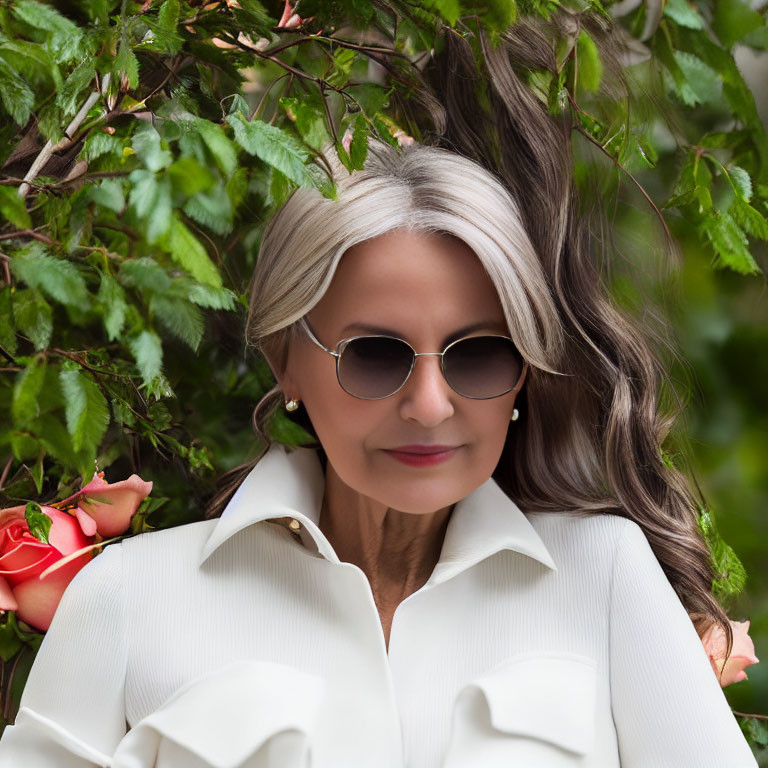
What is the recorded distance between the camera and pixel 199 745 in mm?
1476

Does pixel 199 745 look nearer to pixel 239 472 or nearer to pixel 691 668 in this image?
pixel 239 472

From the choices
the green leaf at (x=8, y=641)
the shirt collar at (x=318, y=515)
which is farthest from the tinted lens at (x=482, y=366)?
the green leaf at (x=8, y=641)

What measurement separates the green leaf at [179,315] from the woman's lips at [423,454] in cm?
50

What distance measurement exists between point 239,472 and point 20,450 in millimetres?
735

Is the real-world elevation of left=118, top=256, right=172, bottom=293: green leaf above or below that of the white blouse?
above

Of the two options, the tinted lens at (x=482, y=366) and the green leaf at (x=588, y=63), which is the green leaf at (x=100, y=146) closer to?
the tinted lens at (x=482, y=366)

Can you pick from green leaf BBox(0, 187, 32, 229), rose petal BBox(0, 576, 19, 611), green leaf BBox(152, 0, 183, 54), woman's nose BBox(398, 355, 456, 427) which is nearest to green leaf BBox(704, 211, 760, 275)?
woman's nose BBox(398, 355, 456, 427)

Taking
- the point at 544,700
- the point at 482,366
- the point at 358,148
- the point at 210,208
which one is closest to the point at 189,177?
the point at 210,208

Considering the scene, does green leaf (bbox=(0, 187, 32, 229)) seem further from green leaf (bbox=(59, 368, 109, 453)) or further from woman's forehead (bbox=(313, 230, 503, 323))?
woman's forehead (bbox=(313, 230, 503, 323))

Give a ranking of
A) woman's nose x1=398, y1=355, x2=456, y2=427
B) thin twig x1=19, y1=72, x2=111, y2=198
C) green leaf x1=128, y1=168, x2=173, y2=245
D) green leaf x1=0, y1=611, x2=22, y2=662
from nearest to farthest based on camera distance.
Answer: green leaf x1=128, y1=168, x2=173, y2=245 → thin twig x1=19, y1=72, x2=111, y2=198 → woman's nose x1=398, y1=355, x2=456, y2=427 → green leaf x1=0, y1=611, x2=22, y2=662

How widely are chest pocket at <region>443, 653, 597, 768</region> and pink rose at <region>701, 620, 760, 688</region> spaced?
1.01ft

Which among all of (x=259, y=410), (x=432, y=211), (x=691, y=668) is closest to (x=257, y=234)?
(x=259, y=410)

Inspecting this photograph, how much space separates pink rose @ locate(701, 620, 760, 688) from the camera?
5.68 ft

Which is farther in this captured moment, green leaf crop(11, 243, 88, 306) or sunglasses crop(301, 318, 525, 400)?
sunglasses crop(301, 318, 525, 400)
